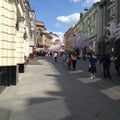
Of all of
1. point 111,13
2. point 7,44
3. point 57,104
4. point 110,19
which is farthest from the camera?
point 110,19

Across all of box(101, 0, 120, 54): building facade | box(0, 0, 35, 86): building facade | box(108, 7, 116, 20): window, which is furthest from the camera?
box(108, 7, 116, 20): window

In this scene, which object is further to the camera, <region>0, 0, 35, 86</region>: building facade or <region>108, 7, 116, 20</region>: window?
<region>108, 7, 116, 20</region>: window

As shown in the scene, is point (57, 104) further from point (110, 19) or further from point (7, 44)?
point (110, 19)

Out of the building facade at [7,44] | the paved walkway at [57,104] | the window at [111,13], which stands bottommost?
the paved walkway at [57,104]

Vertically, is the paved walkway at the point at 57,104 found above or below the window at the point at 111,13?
below

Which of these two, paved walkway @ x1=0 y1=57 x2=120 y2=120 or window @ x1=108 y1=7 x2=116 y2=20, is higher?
window @ x1=108 y1=7 x2=116 y2=20

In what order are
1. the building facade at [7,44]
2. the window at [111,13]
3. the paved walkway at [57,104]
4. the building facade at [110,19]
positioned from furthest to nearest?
the window at [111,13] < the building facade at [110,19] < the building facade at [7,44] < the paved walkway at [57,104]

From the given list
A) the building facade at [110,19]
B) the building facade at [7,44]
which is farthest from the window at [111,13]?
the building facade at [7,44]

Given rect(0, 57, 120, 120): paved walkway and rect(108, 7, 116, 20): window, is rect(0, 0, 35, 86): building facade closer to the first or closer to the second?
rect(0, 57, 120, 120): paved walkway

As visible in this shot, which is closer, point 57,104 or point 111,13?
point 57,104

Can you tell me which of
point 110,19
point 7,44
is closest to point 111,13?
point 110,19

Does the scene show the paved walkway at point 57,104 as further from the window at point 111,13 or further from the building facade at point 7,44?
the window at point 111,13

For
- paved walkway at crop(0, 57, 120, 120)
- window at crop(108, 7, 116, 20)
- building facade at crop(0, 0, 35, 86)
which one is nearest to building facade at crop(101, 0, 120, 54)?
window at crop(108, 7, 116, 20)

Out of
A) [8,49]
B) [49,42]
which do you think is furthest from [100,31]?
[49,42]
